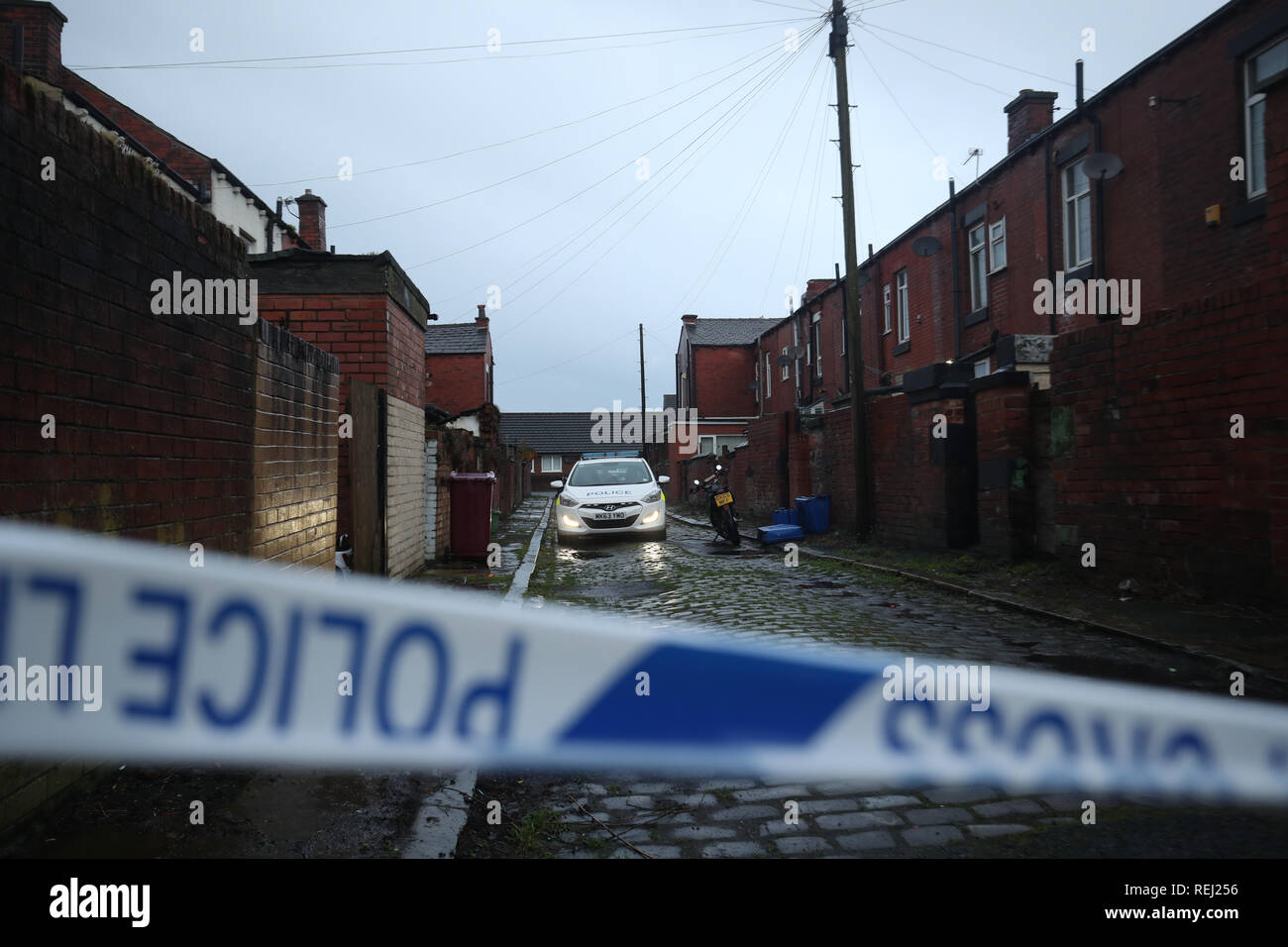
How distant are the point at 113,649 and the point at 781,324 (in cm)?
3330

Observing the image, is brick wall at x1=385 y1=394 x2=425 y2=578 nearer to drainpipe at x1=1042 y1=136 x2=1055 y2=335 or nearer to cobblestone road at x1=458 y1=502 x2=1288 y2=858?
cobblestone road at x1=458 y1=502 x2=1288 y2=858

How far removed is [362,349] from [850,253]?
951 centimetres

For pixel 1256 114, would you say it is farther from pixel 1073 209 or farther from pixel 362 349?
pixel 362 349

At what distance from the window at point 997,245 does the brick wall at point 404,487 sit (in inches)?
526

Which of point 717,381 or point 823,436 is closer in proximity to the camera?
point 823,436

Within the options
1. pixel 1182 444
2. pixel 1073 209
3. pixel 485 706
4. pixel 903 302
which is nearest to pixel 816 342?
pixel 903 302

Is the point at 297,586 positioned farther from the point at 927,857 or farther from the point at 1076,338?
the point at 1076,338

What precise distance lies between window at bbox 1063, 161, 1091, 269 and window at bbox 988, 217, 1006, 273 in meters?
2.10

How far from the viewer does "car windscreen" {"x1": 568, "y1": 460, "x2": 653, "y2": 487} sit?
1547cm

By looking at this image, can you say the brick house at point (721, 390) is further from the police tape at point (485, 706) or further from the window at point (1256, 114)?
the police tape at point (485, 706)

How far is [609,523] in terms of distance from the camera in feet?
47.4

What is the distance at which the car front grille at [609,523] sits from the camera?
14383 mm
